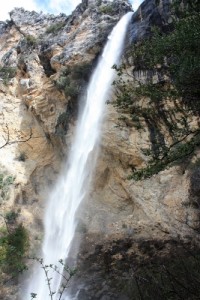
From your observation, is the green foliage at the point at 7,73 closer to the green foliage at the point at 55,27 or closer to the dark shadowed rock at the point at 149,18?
the green foliage at the point at 55,27

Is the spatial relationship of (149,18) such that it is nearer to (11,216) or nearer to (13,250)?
(11,216)

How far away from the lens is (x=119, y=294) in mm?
13023

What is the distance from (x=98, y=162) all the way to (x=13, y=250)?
6.87m

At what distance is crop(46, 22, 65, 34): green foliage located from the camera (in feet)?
104

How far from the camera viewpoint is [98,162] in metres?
20.1

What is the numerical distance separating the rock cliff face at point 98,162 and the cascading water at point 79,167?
643mm

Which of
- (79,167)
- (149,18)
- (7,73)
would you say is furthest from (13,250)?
(7,73)

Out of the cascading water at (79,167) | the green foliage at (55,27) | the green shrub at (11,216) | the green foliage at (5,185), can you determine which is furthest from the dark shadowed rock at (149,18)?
the green shrub at (11,216)

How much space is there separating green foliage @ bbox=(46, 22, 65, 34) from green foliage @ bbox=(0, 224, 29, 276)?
20.0 metres

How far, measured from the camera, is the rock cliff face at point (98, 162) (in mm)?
15977

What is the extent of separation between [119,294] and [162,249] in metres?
3.12

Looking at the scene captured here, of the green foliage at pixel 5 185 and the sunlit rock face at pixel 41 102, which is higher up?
the sunlit rock face at pixel 41 102

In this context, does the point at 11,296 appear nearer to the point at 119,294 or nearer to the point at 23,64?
the point at 119,294

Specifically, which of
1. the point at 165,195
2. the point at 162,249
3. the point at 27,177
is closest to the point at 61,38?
the point at 27,177
